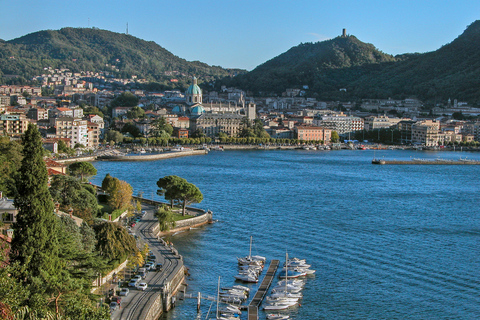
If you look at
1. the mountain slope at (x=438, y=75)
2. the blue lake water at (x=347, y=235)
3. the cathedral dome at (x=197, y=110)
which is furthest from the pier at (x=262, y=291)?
the mountain slope at (x=438, y=75)

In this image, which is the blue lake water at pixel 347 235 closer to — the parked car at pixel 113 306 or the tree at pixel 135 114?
the parked car at pixel 113 306

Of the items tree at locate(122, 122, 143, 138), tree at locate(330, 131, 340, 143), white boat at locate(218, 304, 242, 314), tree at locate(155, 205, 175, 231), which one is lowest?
white boat at locate(218, 304, 242, 314)

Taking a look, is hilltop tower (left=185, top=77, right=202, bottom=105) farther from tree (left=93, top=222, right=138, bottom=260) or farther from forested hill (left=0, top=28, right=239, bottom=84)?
tree (left=93, top=222, right=138, bottom=260)

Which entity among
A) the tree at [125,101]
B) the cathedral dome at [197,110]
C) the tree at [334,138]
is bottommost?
the tree at [334,138]

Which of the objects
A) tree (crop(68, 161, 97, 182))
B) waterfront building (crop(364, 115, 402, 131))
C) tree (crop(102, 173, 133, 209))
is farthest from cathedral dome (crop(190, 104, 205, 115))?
tree (crop(102, 173, 133, 209))

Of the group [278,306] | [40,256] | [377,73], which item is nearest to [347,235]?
[278,306]

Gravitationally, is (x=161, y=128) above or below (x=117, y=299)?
above

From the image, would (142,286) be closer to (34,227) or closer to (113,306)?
(113,306)
